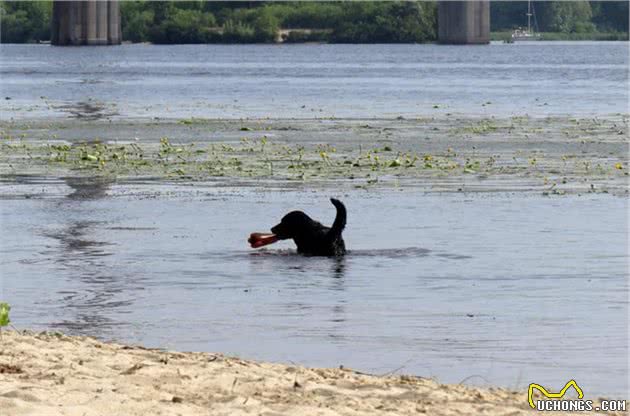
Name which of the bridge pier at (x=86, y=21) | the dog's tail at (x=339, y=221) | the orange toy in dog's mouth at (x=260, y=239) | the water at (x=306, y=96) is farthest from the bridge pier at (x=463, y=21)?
the dog's tail at (x=339, y=221)

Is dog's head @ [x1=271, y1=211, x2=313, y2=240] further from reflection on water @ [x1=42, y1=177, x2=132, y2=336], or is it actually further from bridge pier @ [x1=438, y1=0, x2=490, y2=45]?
bridge pier @ [x1=438, y1=0, x2=490, y2=45]

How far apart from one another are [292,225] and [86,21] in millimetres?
165779

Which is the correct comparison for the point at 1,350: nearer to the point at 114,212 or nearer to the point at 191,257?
the point at 191,257

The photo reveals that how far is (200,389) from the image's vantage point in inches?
416

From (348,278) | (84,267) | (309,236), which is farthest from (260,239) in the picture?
(84,267)

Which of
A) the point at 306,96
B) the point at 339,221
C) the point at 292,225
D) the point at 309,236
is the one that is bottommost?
the point at 306,96

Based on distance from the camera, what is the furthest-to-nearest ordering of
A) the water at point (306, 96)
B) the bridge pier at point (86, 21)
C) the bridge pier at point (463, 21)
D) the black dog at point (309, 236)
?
the bridge pier at point (463, 21) → the bridge pier at point (86, 21) → the water at point (306, 96) → the black dog at point (309, 236)

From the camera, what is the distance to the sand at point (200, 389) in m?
9.94

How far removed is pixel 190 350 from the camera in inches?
503

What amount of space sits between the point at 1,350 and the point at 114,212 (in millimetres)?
10997

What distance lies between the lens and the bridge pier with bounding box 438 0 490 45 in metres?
182

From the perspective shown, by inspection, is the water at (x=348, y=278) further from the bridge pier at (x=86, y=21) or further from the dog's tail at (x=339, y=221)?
the bridge pier at (x=86, y=21)

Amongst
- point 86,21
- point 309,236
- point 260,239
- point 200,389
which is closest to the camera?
point 200,389

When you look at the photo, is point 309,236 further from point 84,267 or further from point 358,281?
point 84,267
